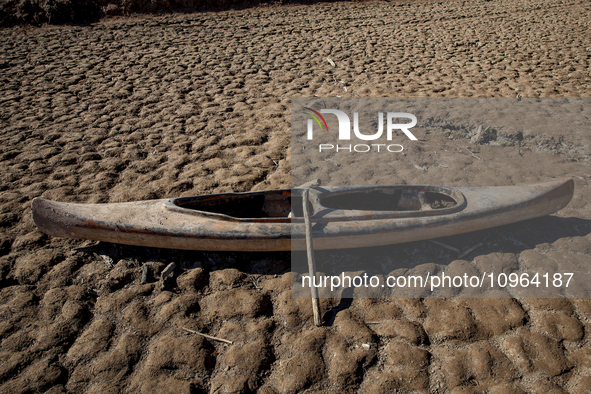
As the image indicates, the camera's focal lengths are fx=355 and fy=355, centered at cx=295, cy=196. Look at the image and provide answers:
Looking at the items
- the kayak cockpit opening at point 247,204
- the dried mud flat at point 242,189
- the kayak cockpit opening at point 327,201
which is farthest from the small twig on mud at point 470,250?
the kayak cockpit opening at point 247,204

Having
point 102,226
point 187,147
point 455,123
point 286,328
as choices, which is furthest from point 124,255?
point 455,123

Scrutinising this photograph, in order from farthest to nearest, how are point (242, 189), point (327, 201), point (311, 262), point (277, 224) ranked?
point (242, 189) < point (327, 201) < point (277, 224) < point (311, 262)

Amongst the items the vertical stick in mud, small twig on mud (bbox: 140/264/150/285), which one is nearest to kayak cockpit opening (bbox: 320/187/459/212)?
the vertical stick in mud

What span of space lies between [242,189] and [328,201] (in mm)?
939

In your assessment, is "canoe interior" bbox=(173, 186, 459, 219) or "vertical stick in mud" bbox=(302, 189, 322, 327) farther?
"canoe interior" bbox=(173, 186, 459, 219)

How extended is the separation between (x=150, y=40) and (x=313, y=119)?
5223mm

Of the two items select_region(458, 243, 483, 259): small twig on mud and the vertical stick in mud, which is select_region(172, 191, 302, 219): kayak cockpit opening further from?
select_region(458, 243, 483, 259): small twig on mud

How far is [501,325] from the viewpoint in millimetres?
1993

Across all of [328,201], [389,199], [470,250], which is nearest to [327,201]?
[328,201]

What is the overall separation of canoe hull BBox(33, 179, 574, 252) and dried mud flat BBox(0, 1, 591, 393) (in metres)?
0.17

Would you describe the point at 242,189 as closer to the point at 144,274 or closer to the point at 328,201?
the point at 328,201

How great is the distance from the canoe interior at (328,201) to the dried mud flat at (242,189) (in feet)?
1.25

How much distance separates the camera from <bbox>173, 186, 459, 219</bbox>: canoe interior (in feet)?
8.86

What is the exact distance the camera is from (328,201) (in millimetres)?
2762
